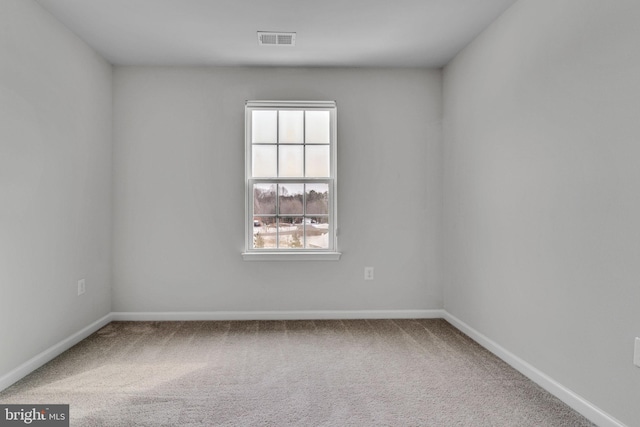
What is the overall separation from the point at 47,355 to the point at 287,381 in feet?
5.88

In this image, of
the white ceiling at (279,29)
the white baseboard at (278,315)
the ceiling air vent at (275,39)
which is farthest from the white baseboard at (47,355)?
the ceiling air vent at (275,39)

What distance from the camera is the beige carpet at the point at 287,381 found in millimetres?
2172

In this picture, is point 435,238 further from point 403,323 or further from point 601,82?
point 601,82

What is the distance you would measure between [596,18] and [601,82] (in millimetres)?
348

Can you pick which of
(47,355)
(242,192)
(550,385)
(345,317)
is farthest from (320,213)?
(47,355)

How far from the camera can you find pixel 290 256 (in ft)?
13.2

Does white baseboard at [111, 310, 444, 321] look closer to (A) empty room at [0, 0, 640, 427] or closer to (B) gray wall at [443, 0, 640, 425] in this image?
(A) empty room at [0, 0, 640, 427]

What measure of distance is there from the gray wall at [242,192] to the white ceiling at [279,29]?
8.9 inches

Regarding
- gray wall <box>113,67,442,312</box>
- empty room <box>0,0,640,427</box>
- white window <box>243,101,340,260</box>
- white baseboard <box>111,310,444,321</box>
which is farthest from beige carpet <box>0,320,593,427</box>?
white window <box>243,101,340,260</box>

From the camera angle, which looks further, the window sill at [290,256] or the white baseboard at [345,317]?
the window sill at [290,256]

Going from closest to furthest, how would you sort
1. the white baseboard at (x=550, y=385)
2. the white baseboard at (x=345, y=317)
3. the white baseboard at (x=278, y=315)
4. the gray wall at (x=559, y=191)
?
1. the gray wall at (x=559, y=191)
2. the white baseboard at (x=550, y=385)
3. the white baseboard at (x=345, y=317)
4. the white baseboard at (x=278, y=315)

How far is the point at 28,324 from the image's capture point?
2.73 meters

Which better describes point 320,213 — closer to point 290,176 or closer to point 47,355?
point 290,176

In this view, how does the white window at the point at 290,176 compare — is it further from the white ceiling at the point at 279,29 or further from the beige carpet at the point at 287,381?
the beige carpet at the point at 287,381
